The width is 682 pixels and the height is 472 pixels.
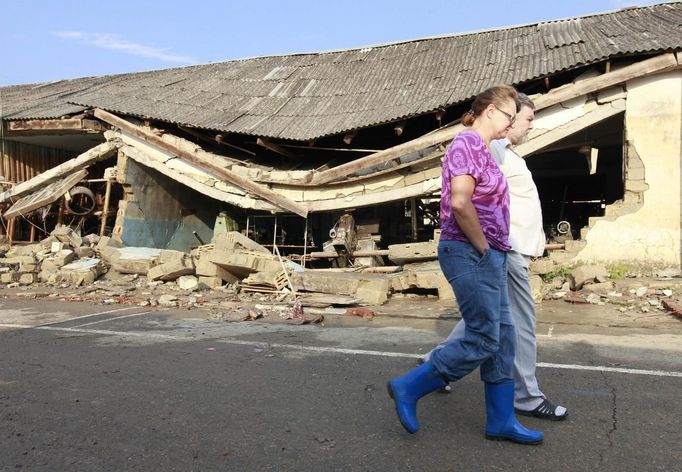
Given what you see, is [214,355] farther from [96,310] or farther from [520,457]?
[96,310]

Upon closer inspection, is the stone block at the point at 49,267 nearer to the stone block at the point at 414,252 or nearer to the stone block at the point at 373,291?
the stone block at the point at 373,291

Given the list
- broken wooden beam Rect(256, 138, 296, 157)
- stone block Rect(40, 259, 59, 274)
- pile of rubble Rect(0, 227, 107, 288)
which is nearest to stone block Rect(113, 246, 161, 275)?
pile of rubble Rect(0, 227, 107, 288)

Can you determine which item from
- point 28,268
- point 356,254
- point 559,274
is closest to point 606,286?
point 559,274

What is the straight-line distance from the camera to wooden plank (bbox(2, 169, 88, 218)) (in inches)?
574

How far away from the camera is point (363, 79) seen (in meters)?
13.6

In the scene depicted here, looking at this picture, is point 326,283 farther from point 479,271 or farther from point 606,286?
point 479,271

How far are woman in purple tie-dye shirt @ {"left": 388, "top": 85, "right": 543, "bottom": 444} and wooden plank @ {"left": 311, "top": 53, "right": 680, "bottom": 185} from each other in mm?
7434

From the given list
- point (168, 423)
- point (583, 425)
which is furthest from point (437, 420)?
point (168, 423)

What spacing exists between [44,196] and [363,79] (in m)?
8.85

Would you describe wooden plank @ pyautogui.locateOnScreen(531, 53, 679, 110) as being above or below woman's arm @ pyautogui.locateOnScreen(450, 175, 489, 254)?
above

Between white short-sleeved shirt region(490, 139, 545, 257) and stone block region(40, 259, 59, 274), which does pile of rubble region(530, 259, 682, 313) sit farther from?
stone block region(40, 259, 59, 274)

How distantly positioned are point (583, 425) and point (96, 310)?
22.7 ft

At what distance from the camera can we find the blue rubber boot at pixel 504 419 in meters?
2.90

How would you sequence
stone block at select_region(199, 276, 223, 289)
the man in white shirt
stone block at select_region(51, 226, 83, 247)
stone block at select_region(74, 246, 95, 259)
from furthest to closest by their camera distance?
stone block at select_region(51, 226, 83, 247) < stone block at select_region(74, 246, 95, 259) < stone block at select_region(199, 276, 223, 289) < the man in white shirt
